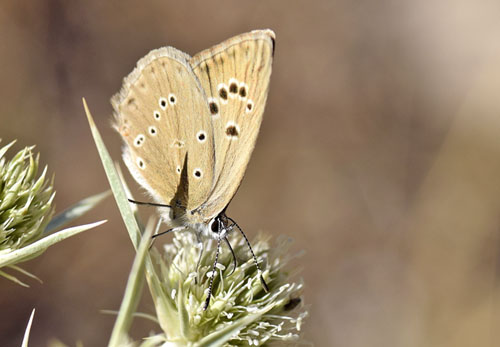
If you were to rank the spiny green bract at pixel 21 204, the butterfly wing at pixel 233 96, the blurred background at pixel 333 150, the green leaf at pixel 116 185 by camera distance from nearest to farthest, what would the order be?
the green leaf at pixel 116 185 → the spiny green bract at pixel 21 204 → the butterfly wing at pixel 233 96 → the blurred background at pixel 333 150

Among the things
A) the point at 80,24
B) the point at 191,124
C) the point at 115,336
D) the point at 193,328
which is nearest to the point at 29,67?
the point at 80,24

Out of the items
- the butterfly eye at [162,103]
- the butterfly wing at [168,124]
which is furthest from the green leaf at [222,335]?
the butterfly eye at [162,103]

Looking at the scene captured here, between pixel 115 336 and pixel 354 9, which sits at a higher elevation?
pixel 354 9

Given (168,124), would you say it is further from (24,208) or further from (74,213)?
(24,208)

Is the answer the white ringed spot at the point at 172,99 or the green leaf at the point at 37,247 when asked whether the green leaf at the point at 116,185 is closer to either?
the green leaf at the point at 37,247

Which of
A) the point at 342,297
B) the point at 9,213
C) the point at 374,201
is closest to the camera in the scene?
the point at 9,213

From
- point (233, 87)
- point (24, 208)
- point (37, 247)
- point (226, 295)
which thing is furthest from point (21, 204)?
point (233, 87)

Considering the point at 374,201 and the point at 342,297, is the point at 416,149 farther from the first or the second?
the point at 342,297
